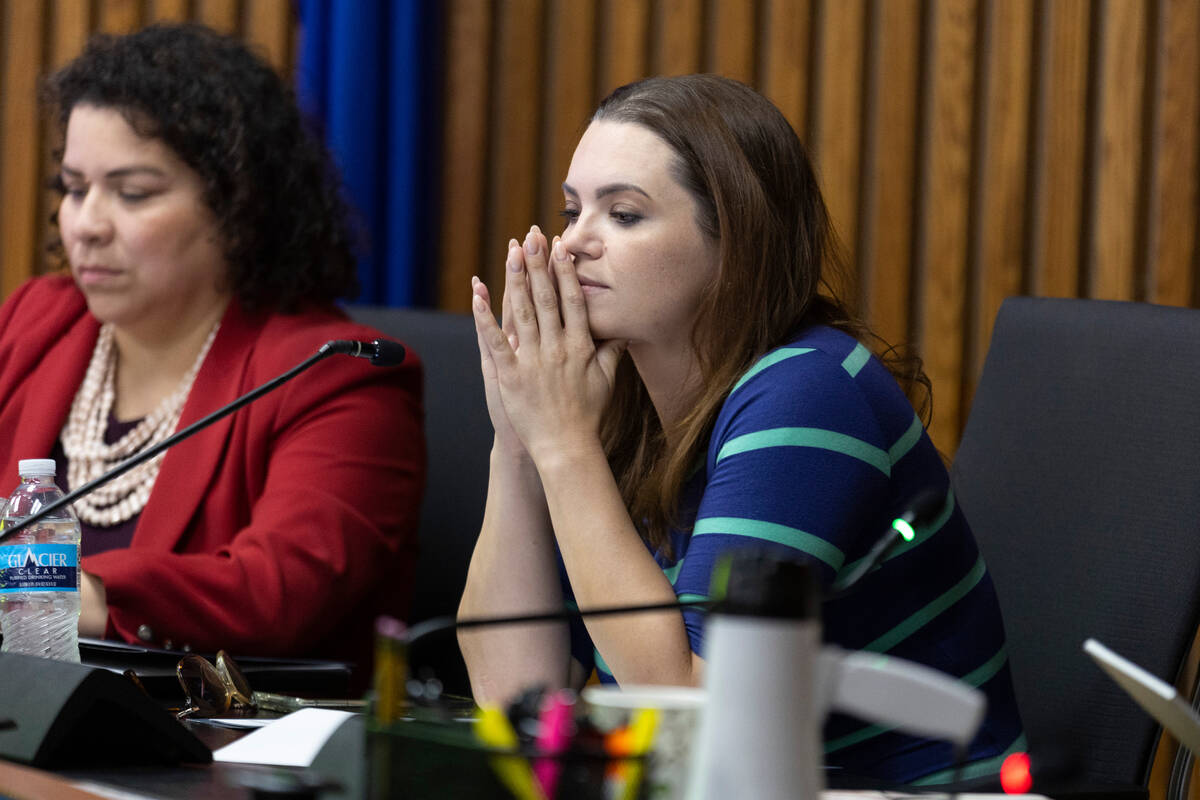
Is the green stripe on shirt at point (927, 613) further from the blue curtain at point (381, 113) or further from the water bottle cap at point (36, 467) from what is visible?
the blue curtain at point (381, 113)

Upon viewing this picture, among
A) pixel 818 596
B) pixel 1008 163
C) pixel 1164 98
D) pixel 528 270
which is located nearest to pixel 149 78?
pixel 528 270

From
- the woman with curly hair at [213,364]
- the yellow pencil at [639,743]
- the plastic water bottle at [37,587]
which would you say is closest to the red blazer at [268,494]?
the woman with curly hair at [213,364]

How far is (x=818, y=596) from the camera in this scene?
66 cm

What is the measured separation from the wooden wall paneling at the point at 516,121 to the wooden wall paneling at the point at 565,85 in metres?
0.03

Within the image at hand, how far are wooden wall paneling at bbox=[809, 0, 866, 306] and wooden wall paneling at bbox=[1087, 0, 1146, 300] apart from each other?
0.42 metres

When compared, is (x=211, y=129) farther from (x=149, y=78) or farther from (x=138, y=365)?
(x=138, y=365)

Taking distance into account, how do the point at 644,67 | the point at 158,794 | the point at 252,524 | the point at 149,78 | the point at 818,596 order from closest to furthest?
the point at 818,596
the point at 158,794
the point at 252,524
the point at 149,78
the point at 644,67

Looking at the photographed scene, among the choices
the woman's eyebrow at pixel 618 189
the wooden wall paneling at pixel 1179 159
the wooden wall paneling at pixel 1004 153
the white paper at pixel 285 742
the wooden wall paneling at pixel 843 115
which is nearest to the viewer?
the white paper at pixel 285 742

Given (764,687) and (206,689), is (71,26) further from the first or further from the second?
(764,687)

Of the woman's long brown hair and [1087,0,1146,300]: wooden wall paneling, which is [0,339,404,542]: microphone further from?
[1087,0,1146,300]: wooden wall paneling

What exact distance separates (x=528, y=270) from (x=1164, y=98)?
1.35 meters

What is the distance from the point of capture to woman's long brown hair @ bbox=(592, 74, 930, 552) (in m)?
1.50

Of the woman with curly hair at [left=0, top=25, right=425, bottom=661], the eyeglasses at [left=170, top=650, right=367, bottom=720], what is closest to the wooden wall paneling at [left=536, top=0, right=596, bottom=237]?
the woman with curly hair at [left=0, top=25, right=425, bottom=661]

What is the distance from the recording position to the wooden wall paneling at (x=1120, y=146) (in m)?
2.42
